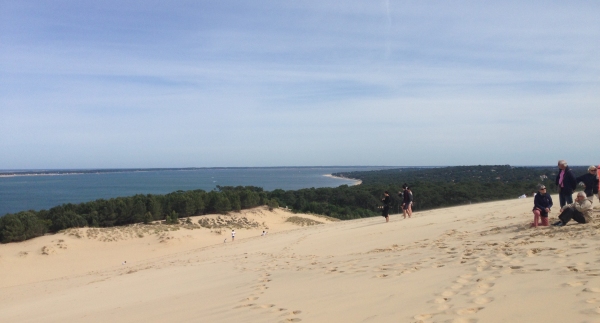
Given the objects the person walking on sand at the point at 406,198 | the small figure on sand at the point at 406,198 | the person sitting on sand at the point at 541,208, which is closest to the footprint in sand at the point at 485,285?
the person sitting on sand at the point at 541,208

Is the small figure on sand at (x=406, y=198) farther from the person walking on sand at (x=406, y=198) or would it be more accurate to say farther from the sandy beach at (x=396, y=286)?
the sandy beach at (x=396, y=286)

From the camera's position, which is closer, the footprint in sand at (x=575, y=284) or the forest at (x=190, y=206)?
the footprint in sand at (x=575, y=284)

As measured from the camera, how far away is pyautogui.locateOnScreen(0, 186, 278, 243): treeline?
92.7 ft

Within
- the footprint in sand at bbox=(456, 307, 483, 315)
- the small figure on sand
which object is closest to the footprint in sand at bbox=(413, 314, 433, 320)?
the footprint in sand at bbox=(456, 307, 483, 315)

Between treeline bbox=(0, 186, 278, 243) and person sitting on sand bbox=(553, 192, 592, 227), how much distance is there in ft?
98.2

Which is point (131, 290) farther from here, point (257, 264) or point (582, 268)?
point (582, 268)

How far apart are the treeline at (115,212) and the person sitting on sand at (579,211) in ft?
98.2

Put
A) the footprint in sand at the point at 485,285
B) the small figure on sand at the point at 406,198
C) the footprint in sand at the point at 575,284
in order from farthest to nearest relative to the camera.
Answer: the small figure on sand at the point at 406,198, the footprint in sand at the point at 485,285, the footprint in sand at the point at 575,284

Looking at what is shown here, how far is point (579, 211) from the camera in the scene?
916 centimetres

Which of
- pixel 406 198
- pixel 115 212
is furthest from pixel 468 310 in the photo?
pixel 115 212

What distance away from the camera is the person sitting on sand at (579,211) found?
9.12 metres

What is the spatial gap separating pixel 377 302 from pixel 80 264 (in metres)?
25.0

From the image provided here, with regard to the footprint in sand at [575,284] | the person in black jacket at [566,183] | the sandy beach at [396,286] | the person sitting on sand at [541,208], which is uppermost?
the person in black jacket at [566,183]

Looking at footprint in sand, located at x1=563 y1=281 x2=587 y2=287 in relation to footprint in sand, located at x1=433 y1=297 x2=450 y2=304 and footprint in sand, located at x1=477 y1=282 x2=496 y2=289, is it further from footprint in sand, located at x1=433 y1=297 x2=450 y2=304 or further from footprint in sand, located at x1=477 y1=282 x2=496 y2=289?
footprint in sand, located at x1=433 y1=297 x2=450 y2=304
